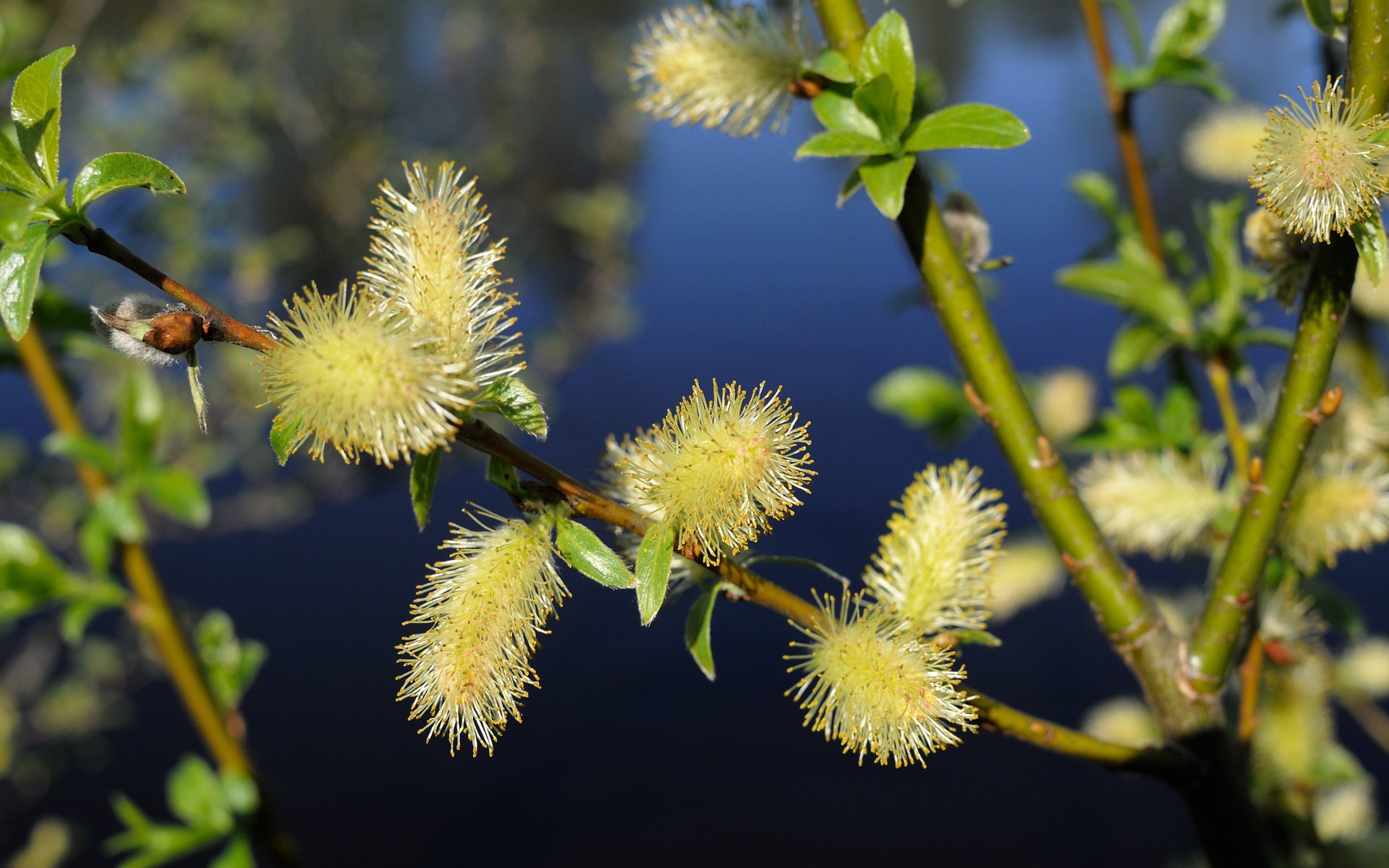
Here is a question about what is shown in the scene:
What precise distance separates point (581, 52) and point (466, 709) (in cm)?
446

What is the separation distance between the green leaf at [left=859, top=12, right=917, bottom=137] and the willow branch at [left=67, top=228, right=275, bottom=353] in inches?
10.6

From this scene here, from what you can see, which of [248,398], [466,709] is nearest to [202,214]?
[248,398]

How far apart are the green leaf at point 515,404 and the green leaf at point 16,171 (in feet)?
0.54


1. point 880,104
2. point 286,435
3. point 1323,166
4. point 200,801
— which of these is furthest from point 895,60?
point 200,801

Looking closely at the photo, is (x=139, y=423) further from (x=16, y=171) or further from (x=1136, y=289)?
(x=1136, y=289)

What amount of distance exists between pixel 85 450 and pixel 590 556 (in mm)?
513

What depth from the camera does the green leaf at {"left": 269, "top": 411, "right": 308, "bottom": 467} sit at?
1.13ft

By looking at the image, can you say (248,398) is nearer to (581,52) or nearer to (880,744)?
(880,744)

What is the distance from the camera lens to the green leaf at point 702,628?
15.6 inches

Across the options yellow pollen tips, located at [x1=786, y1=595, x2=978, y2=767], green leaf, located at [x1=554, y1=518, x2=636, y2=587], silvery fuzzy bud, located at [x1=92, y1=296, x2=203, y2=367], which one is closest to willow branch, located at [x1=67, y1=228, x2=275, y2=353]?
silvery fuzzy bud, located at [x1=92, y1=296, x2=203, y2=367]

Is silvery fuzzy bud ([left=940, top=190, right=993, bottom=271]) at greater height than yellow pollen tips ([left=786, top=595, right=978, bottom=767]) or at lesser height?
greater

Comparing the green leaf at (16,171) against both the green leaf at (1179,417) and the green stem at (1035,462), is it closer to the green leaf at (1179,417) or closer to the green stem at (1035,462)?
the green stem at (1035,462)

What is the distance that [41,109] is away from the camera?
1.14 feet

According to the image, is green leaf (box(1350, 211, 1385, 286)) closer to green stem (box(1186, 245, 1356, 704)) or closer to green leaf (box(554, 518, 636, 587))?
green stem (box(1186, 245, 1356, 704))
